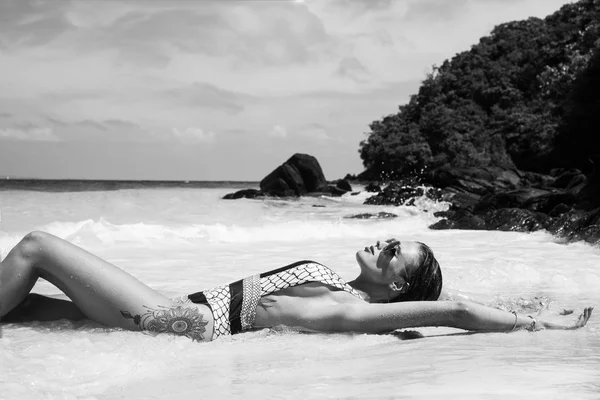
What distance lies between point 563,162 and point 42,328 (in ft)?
108

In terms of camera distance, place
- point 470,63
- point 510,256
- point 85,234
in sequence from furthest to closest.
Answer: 1. point 470,63
2. point 85,234
3. point 510,256

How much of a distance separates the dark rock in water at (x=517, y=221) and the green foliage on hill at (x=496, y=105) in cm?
2060

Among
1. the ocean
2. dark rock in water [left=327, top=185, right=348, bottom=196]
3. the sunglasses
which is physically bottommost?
the ocean

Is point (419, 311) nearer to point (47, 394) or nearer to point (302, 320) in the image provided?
point (302, 320)

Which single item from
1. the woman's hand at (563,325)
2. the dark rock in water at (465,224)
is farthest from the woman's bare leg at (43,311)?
the dark rock in water at (465,224)

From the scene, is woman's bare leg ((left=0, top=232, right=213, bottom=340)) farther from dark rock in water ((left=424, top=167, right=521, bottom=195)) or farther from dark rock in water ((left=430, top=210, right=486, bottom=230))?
dark rock in water ((left=424, top=167, right=521, bottom=195))

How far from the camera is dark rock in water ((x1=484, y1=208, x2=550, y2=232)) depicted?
47.2 ft

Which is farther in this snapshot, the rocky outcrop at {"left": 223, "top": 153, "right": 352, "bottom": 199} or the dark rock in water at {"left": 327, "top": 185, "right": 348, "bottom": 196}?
the dark rock in water at {"left": 327, "top": 185, "right": 348, "bottom": 196}

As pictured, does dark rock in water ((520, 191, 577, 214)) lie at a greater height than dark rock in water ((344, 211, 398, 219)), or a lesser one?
greater

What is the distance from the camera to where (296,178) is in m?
39.5

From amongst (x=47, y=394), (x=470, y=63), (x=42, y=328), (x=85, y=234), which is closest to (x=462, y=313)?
(x=47, y=394)

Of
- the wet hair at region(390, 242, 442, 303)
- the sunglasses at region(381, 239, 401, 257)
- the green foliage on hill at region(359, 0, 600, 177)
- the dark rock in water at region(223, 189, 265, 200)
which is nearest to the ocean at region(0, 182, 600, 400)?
the wet hair at region(390, 242, 442, 303)

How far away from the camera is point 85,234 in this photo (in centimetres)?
1277

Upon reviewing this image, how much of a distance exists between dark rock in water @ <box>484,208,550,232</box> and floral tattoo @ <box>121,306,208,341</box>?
11620 mm
